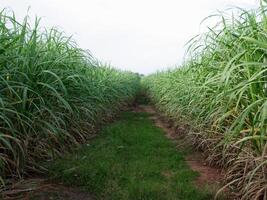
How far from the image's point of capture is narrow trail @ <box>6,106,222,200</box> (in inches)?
129

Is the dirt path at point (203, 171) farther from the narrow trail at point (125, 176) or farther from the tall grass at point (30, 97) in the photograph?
the tall grass at point (30, 97)

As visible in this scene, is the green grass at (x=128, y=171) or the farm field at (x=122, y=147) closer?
the farm field at (x=122, y=147)

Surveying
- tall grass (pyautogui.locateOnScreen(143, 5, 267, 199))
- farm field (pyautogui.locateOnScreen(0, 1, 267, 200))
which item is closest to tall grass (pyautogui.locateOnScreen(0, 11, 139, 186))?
farm field (pyautogui.locateOnScreen(0, 1, 267, 200))

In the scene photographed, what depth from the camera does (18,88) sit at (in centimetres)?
353

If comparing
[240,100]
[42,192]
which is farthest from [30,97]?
[240,100]

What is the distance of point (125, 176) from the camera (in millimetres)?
3814

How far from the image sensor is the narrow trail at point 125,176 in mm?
3266

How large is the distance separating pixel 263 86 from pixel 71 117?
2599 millimetres

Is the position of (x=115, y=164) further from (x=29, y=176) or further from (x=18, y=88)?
(x=18, y=88)

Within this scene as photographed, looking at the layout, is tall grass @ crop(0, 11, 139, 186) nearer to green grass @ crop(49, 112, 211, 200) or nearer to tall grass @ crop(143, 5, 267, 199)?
green grass @ crop(49, 112, 211, 200)

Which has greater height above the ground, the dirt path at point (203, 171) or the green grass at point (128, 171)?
the green grass at point (128, 171)

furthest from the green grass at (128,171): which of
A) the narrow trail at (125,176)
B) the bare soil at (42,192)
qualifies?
the bare soil at (42,192)

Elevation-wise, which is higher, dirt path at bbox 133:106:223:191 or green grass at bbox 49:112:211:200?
green grass at bbox 49:112:211:200

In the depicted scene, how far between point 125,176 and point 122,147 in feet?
5.25
